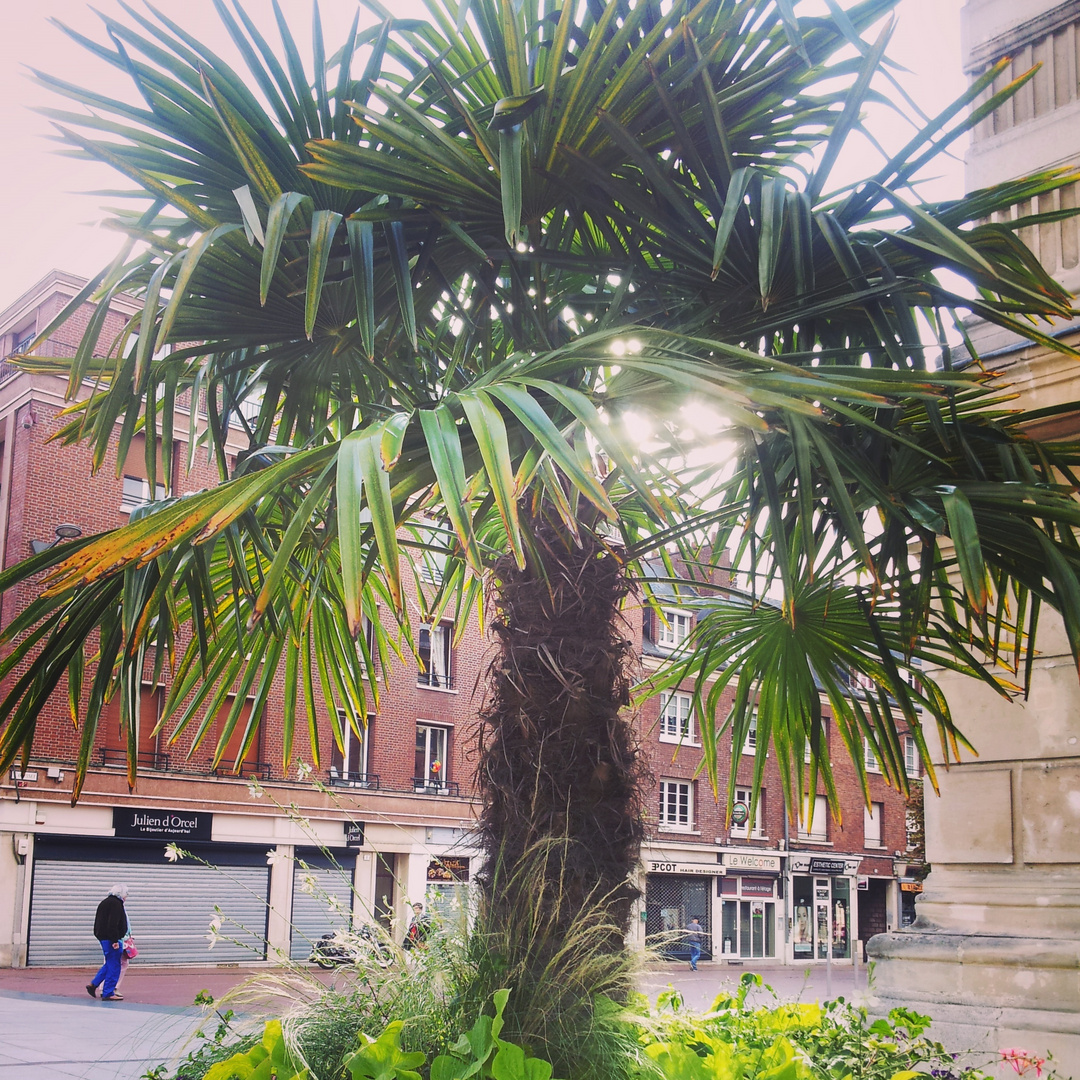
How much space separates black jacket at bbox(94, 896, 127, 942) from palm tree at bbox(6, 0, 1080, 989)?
8766 mm

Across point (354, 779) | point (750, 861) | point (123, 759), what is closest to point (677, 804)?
point (750, 861)

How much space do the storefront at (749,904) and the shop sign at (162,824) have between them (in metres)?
16.7

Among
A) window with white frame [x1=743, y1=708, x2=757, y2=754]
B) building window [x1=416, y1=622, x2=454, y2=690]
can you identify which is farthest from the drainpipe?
building window [x1=416, y1=622, x2=454, y2=690]

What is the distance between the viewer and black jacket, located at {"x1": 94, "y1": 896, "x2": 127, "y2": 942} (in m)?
12.0

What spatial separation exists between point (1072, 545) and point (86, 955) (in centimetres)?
2108

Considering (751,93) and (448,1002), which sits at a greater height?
(751,93)

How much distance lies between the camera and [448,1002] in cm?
338

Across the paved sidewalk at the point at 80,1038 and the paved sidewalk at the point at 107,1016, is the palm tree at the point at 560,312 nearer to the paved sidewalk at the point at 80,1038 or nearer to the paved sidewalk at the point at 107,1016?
the paved sidewalk at the point at 107,1016

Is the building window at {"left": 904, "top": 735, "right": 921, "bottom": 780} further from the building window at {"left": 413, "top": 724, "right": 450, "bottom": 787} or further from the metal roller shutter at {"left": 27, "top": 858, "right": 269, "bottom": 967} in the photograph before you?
the metal roller shutter at {"left": 27, "top": 858, "right": 269, "bottom": 967}

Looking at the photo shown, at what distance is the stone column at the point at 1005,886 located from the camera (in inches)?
212

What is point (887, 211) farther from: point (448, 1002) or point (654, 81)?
point (448, 1002)

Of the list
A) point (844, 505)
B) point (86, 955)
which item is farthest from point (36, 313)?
point (844, 505)

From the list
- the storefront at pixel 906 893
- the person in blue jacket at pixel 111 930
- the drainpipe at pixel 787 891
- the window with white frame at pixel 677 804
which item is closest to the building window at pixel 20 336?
the person in blue jacket at pixel 111 930

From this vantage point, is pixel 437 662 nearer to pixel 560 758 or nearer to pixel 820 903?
pixel 820 903
